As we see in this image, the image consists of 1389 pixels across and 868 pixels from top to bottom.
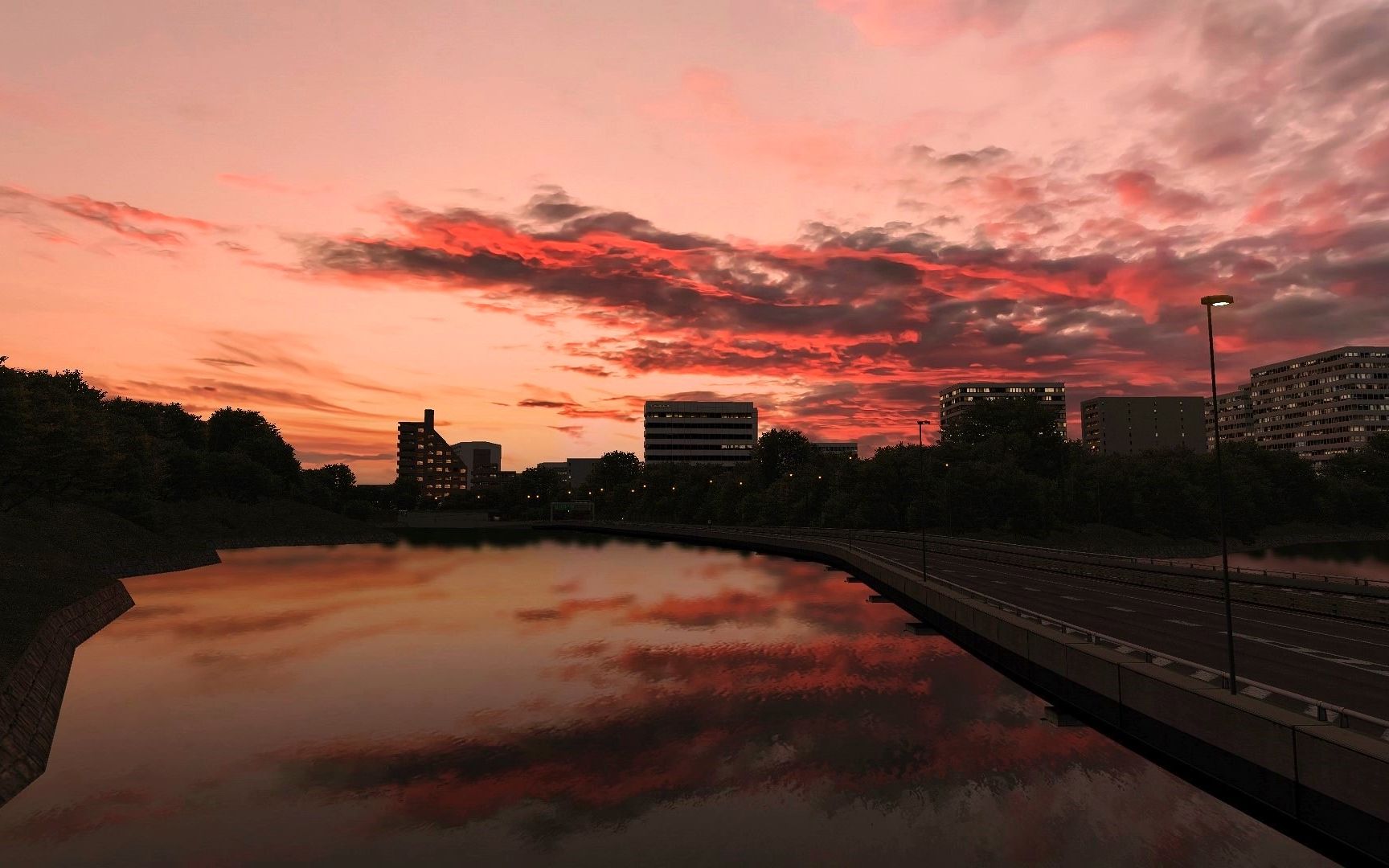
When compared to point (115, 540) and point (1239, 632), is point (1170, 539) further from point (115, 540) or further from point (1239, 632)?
point (115, 540)

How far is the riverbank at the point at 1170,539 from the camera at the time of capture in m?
133

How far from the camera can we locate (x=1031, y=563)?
3014 inches

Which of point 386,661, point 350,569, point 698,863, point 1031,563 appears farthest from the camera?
point 350,569

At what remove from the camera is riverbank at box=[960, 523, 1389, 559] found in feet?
438

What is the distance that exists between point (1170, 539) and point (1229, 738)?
149746mm

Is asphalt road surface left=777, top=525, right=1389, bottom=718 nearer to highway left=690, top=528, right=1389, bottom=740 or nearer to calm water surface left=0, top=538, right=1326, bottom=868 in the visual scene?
highway left=690, top=528, right=1389, bottom=740

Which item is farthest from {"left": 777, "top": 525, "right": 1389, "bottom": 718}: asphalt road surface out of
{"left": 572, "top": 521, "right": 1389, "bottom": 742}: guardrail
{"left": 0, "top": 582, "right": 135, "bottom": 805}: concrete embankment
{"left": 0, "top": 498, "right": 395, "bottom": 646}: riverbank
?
{"left": 0, "top": 498, "right": 395, "bottom": 646}: riverbank

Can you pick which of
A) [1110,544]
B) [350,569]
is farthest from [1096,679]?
[1110,544]

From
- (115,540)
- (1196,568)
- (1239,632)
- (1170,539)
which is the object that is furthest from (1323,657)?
(1170,539)

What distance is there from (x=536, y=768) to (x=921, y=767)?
13.7m

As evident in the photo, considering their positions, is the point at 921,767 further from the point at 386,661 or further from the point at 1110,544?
the point at 1110,544

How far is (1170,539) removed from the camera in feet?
494

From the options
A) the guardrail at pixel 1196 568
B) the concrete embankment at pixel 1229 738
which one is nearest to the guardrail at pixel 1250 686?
the concrete embankment at pixel 1229 738

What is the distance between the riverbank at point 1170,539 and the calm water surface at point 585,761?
87.5 m
